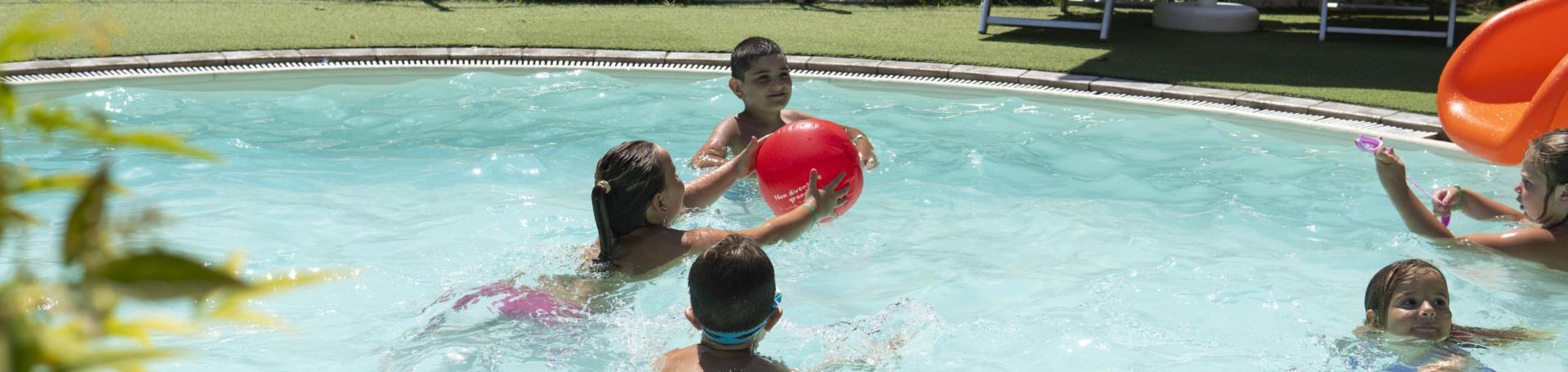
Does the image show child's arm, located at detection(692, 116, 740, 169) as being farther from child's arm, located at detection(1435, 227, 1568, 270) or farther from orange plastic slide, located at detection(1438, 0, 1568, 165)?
orange plastic slide, located at detection(1438, 0, 1568, 165)

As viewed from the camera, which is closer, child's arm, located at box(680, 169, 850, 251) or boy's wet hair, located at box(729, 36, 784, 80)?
child's arm, located at box(680, 169, 850, 251)

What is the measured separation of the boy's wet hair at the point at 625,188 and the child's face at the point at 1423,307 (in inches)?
96.0

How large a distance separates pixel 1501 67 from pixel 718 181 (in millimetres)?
4525

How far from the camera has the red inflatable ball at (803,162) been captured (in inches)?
201

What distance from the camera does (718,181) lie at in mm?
5574

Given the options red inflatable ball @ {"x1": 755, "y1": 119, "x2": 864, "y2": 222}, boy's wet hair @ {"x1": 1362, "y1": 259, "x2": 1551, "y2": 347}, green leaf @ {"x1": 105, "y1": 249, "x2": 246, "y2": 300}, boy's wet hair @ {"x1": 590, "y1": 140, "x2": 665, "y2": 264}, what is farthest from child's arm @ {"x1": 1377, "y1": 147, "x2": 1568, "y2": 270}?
green leaf @ {"x1": 105, "y1": 249, "x2": 246, "y2": 300}

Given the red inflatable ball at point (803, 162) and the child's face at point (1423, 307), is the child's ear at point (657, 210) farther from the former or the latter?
the child's face at point (1423, 307)

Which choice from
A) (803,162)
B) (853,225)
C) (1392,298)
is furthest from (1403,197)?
(853,225)

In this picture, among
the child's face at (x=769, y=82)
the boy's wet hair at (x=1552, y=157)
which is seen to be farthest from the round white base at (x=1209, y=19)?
the boy's wet hair at (x=1552, y=157)

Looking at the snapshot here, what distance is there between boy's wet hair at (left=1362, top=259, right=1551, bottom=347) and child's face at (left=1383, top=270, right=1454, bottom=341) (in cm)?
2

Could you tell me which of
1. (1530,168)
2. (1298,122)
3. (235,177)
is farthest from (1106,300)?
(235,177)

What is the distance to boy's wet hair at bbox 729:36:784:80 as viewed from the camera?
21.6 ft

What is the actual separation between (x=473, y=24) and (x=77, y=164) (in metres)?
5.14

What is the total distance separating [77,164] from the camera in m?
7.32
